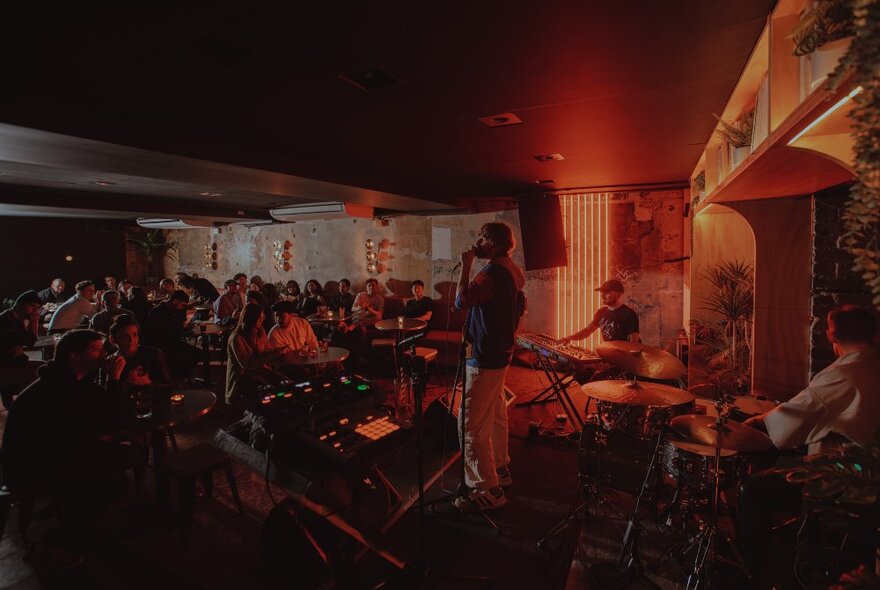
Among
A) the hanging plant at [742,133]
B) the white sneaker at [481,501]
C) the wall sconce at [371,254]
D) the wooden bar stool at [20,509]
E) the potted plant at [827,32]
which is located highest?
the hanging plant at [742,133]

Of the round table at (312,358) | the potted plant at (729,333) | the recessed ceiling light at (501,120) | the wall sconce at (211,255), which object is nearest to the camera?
the recessed ceiling light at (501,120)

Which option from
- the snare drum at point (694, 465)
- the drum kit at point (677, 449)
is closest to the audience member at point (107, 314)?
the drum kit at point (677, 449)

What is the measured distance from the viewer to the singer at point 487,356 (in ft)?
10.9

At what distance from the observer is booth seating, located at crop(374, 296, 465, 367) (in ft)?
25.8

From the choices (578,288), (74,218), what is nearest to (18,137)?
(578,288)

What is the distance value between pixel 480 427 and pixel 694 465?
53.5 inches

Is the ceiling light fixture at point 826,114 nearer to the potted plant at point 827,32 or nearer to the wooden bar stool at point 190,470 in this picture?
the potted plant at point 827,32

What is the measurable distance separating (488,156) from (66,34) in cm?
333

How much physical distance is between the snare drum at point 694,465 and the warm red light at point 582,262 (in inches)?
186

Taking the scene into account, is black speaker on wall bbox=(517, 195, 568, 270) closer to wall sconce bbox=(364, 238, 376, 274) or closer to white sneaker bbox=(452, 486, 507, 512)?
wall sconce bbox=(364, 238, 376, 274)

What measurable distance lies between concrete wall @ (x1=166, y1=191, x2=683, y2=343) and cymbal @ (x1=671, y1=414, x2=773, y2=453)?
6.76 feet

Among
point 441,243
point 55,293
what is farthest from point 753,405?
point 55,293

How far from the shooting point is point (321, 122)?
3387 millimetres

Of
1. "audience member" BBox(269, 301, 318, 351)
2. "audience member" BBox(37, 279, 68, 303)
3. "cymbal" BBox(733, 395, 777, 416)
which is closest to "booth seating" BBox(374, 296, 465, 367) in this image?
"audience member" BBox(269, 301, 318, 351)
